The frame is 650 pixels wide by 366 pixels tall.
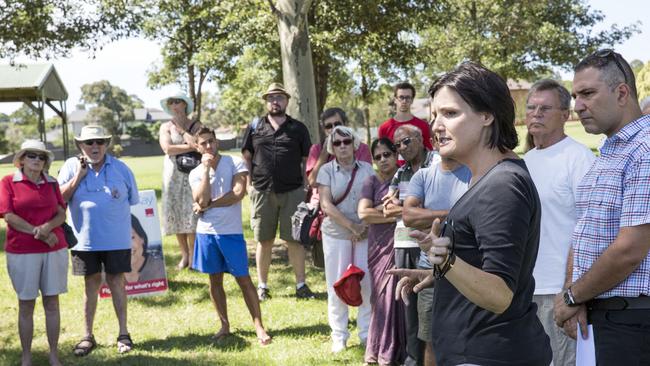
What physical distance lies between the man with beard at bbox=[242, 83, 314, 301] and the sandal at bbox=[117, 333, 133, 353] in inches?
72.4

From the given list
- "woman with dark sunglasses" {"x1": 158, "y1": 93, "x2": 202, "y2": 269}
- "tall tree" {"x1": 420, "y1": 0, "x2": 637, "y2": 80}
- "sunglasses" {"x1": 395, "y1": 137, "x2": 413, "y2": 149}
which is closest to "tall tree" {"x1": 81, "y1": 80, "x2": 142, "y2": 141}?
"tall tree" {"x1": 420, "y1": 0, "x2": 637, "y2": 80}

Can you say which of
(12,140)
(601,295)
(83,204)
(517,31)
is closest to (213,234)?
(83,204)

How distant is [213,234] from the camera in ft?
20.3

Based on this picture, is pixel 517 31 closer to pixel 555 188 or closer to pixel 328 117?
pixel 328 117

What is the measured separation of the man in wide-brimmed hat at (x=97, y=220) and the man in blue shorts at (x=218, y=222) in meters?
0.71

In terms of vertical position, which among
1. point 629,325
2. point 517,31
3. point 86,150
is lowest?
point 629,325

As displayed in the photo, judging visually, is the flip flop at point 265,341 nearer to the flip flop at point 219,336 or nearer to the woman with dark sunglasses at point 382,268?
the flip flop at point 219,336

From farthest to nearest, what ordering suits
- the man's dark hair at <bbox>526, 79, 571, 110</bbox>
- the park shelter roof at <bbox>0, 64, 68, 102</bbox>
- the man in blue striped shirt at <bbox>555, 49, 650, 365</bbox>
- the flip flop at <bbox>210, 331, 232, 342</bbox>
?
the park shelter roof at <bbox>0, 64, 68, 102</bbox> → the flip flop at <bbox>210, 331, 232, 342</bbox> → the man's dark hair at <bbox>526, 79, 571, 110</bbox> → the man in blue striped shirt at <bbox>555, 49, 650, 365</bbox>

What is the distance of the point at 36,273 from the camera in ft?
18.6

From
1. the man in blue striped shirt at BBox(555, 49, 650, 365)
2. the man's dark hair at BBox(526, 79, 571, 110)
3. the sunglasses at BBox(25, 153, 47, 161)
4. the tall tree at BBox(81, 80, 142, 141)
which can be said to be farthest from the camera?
the tall tree at BBox(81, 80, 142, 141)

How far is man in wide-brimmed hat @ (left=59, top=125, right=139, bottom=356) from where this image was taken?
20.2 feet

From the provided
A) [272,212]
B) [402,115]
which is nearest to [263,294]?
[272,212]

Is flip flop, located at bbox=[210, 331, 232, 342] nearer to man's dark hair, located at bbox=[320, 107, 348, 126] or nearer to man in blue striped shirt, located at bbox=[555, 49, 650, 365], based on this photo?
man's dark hair, located at bbox=[320, 107, 348, 126]

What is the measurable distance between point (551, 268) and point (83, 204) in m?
4.30
